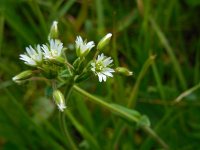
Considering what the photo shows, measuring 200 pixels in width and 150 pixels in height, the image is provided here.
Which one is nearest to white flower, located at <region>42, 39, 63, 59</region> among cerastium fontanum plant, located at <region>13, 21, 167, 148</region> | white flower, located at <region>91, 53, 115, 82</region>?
cerastium fontanum plant, located at <region>13, 21, 167, 148</region>

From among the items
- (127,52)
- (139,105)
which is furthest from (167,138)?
(127,52)

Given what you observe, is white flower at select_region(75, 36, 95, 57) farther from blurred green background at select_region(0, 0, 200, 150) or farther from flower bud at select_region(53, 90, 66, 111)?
blurred green background at select_region(0, 0, 200, 150)

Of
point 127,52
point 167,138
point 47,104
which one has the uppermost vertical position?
point 127,52

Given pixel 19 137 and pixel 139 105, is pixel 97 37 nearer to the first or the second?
pixel 139 105

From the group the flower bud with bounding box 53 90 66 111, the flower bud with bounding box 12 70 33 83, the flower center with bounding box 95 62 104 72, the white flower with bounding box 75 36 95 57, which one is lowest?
the flower bud with bounding box 53 90 66 111

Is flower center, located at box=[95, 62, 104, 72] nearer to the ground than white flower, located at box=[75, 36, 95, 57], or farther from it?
nearer to the ground

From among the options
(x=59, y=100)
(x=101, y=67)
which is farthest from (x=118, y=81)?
(x=59, y=100)
